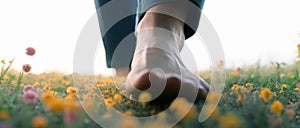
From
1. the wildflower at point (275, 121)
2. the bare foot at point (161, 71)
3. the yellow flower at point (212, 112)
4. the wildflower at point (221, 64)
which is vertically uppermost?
the wildflower at point (221, 64)

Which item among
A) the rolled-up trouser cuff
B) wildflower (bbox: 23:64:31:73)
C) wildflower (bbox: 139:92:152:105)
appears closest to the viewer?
wildflower (bbox: 139:92:152:105)

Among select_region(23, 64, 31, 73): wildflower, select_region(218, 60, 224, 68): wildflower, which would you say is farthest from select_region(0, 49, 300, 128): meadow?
select_region(218, 60, 224, 68): wildflower

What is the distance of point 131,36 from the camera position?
90.4 inches

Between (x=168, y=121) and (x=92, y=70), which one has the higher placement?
(x=92, y=70)

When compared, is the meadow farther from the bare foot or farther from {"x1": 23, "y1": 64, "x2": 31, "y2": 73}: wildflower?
{"x1": 23, "y1": 64, "x2": 31, "y2": 73}: wildflower

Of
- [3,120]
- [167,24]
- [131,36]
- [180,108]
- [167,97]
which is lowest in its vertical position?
[3,120]

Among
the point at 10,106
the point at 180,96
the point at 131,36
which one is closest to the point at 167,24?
→ the point at 180,96

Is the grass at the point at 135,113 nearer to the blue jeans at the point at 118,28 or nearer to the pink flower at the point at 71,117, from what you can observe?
the pink flower at the point at 71,117

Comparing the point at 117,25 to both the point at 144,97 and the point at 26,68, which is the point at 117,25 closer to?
the point at 26,68

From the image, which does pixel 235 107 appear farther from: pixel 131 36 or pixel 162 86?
pixel 131 36

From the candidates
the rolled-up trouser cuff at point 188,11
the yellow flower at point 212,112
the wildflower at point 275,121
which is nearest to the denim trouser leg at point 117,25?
the rolled-up trouser cuff at point 188,11

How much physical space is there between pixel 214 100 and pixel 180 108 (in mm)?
138

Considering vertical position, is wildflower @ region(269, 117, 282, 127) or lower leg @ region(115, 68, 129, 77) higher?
lower leg @ region(115, 68, 129, 77)

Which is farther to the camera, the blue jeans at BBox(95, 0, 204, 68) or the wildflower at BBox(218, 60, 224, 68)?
the wildflower at BBox(218, 60, 224, 68)
